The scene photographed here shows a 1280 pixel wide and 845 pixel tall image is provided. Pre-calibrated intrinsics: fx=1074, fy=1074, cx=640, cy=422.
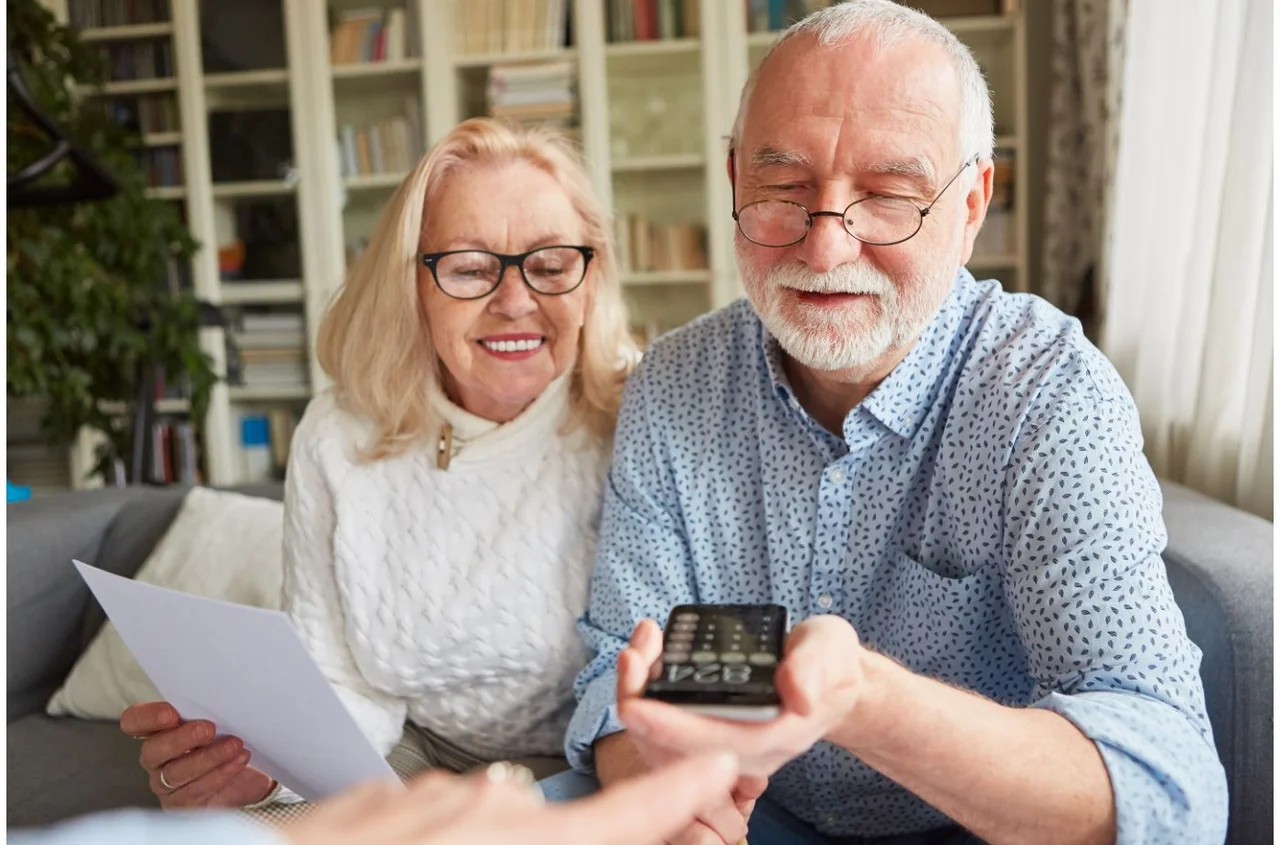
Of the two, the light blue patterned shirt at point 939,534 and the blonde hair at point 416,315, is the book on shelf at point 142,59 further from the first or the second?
the light blue patterned shirt at point 939,534

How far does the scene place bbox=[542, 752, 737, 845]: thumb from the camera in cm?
50

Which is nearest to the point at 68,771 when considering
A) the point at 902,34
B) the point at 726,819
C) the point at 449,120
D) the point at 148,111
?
the point at 726,819

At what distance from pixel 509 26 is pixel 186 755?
118 inches

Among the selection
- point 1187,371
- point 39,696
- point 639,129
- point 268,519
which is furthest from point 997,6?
point 39,696

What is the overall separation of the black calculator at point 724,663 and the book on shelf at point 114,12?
3771mm

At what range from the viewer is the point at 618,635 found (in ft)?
3.72

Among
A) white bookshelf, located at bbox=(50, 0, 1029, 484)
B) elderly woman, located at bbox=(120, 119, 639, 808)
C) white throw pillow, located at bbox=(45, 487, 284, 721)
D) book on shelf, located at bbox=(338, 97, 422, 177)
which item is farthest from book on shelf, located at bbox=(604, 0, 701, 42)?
elderly woman, located at bbox=(120, 119, 639, 808)

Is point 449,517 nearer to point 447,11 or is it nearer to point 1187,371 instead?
point 1187,371

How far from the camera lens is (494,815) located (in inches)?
19.8

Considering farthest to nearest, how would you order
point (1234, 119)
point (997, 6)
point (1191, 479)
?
point (997, 6) < point (1191, 479) < point (1234, 119)

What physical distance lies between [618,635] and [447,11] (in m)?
2.99

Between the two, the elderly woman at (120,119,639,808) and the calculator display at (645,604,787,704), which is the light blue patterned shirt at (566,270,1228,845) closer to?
the elderly woman at (120,119,639,808)

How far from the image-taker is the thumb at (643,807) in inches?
19.9

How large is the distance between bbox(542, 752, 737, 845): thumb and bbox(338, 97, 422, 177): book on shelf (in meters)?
3.41
